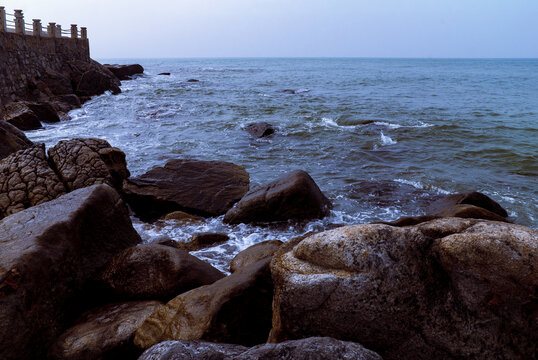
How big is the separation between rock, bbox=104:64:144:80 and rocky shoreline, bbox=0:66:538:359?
3693cm

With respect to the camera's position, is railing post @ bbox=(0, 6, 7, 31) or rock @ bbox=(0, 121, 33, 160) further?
railing post @ bbox=(0, 6, 7, 31)

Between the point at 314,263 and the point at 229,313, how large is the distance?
0.82 metres

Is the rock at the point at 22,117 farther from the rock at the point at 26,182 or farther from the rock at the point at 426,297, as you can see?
the rock at the point at 426,297

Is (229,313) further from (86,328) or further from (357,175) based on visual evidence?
(357,175)

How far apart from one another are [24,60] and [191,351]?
22111mm

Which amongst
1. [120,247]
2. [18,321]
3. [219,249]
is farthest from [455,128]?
[18,321]

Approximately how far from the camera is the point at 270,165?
10.4 metres

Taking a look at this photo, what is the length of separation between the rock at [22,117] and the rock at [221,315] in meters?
13.6

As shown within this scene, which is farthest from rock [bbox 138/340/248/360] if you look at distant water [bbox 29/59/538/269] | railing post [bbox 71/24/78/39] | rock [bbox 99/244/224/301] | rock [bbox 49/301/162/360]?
railing post [bbox 71/24/78/39]

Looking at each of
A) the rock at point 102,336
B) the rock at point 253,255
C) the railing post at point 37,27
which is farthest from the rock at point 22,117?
the rock at point 102,336

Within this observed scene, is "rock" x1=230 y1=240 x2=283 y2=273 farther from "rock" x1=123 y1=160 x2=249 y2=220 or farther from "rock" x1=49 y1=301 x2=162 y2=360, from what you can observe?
"rock" x1=123 y1=160 x2=249 y2=220

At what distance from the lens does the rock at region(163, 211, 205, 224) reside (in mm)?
6910

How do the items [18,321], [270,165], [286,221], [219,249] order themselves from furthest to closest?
1. [270,165]
2. [286,221]
3. [219,249]
4. [18,321]

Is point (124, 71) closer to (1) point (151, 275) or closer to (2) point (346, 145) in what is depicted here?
(2) point (346, 145)
